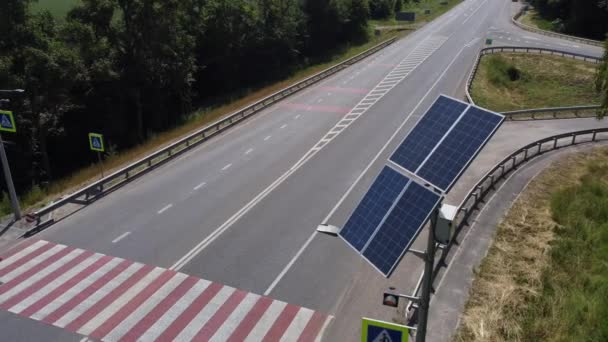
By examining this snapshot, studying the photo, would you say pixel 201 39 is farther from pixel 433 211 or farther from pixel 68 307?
pixel 433 211

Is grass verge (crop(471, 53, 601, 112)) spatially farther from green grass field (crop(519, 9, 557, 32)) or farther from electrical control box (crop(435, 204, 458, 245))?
electrical control box (crop(435, 204, 458, 245))

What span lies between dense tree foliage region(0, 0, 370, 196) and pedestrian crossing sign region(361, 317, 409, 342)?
17.9 m

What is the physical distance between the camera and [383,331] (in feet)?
26.6

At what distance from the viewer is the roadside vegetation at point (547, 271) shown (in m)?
12.0

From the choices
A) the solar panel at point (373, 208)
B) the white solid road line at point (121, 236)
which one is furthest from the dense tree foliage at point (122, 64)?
the solar panel at point (373, 208)

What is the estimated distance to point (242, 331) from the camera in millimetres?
12414

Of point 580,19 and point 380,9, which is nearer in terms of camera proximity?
point 580,19

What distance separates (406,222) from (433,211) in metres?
0.96

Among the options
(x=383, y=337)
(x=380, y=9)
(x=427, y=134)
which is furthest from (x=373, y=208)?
(x=380, y=9)

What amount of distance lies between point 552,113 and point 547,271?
76.9 feet

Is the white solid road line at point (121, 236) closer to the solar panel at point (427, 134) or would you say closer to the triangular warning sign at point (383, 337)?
the solar panel at point (427, 134)

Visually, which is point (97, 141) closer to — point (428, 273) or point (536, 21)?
point (428, 273)

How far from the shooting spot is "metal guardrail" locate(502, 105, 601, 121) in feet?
104

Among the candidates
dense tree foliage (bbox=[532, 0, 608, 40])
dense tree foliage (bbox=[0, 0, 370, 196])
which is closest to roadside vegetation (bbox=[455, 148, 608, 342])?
dense tree foliage (bbox=[0, 0, 370, 196])
